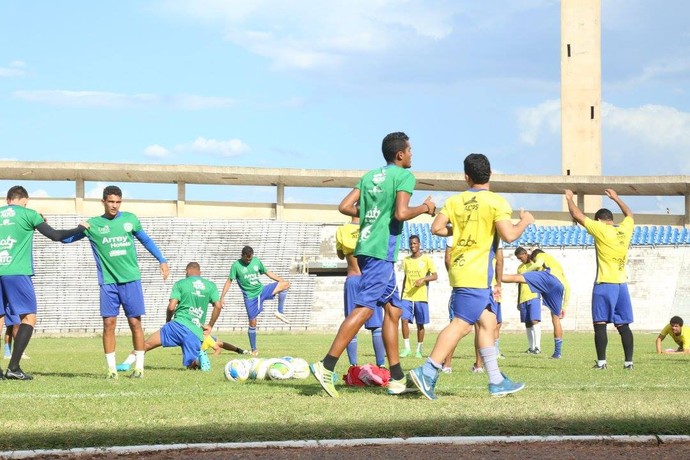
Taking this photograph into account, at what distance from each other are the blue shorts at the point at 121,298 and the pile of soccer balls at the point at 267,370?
1.30 meters

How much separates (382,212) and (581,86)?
5155cm

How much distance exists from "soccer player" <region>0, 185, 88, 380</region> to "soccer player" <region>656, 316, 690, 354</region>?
11401 millimetres

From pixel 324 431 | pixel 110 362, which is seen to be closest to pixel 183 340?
pixel 110 362

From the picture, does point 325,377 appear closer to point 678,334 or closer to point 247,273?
point 247,273

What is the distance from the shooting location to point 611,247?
1333 cm

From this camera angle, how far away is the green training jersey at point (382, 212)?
29.7 ft

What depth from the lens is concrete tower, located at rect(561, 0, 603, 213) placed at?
189ft

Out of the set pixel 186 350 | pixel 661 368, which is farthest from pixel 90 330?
pixel 661 368

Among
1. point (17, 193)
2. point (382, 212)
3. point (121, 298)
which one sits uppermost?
point (17, 193)

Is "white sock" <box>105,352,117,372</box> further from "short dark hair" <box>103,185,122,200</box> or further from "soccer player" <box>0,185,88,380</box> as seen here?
"short dark hair" <box>103,185,122,200</box>

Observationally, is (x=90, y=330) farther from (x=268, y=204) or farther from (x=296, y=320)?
(x=268, y=204)

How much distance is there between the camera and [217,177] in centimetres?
4881

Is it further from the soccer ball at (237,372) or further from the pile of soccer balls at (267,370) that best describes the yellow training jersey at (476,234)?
the soccer ball at (237,372)

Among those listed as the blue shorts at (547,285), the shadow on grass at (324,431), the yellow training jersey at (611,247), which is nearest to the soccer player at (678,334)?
the blue shorts at (547,285)
